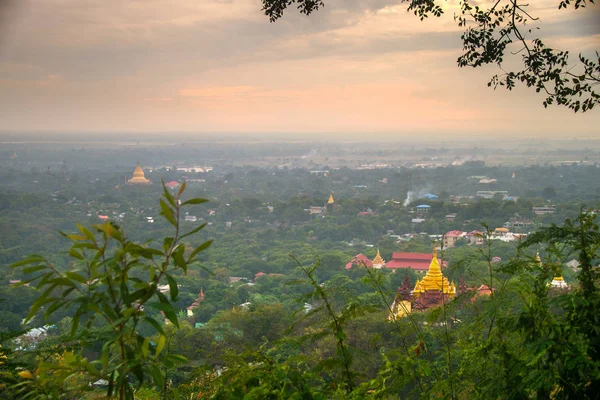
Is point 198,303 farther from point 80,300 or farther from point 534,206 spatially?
point 534,206

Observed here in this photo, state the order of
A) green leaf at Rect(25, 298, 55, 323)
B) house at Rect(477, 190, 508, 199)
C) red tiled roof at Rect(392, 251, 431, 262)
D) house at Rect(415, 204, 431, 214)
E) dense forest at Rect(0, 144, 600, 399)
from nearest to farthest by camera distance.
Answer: green leaf at Rect(25, 298, 55, 323) → dense forest at Rect(0, 144, 600, 399) → red tiled roof at Rect(392, 251, 431, 262) → house at Rect(415, 204, 431, 214) → house at Rect(477, 190, 508, 199)

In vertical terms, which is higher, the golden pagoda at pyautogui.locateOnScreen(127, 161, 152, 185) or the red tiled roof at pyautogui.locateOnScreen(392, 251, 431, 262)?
the golden pagoda at pyautogui.locateOnScreen(127, 161, 152, 185)

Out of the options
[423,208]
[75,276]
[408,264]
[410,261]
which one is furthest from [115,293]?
[423,208]

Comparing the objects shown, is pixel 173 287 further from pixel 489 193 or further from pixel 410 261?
pixel 489 193

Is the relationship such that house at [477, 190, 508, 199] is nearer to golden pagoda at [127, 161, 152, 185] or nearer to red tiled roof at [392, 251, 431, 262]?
red tiled roof at [392, 251, 431, 262]

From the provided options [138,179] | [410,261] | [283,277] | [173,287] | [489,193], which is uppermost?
[173,287]

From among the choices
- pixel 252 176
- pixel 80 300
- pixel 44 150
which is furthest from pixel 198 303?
pixel 44 150

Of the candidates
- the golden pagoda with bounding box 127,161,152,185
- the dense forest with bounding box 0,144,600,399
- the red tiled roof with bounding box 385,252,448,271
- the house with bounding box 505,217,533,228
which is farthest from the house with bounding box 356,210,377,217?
the golden pagoda with bounding box 127,161,152,185

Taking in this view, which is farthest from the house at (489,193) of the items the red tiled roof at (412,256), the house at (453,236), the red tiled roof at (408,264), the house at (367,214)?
the red tiled roof at (408,264)

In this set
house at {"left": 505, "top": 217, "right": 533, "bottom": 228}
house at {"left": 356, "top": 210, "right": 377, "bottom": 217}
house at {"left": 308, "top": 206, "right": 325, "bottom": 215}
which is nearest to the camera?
house at {"left": 505, "top": 217, "right": 533, "bottom": 228}
